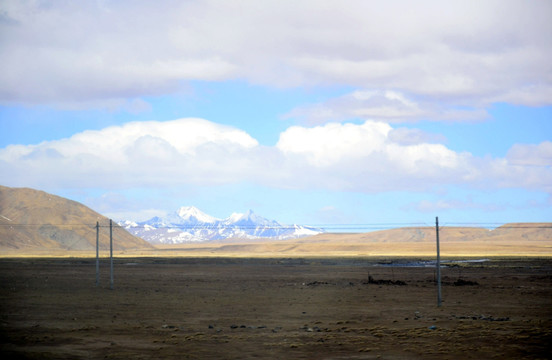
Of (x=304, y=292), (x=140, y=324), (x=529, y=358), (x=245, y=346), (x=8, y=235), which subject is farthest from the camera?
(x=8, y=235)

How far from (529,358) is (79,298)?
24.9 m

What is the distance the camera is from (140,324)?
23.7m

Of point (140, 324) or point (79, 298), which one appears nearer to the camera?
point (140, 324)

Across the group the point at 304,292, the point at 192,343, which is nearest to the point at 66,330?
the point at 192,343

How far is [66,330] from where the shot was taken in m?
22.2

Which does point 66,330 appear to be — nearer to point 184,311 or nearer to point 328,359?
point 184,311

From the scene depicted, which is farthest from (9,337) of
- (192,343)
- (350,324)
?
(350,324)

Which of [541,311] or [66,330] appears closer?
[66,330]

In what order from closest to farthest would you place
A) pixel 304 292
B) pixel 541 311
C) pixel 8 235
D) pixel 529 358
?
1. pixel 529 358
2. pixel 541 311
3. pixel 304 292
4. pixel 8 235

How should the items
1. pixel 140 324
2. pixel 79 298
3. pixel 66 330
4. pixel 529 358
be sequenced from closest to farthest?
pixel 529 358
pixel 66 330
pixel 140 324
pixel 79 298

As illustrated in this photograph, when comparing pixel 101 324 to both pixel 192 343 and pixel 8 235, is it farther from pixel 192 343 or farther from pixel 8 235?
pixel 8 235

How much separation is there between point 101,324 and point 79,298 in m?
11.3

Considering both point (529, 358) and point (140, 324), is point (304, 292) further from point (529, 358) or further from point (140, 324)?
point (529, 358)

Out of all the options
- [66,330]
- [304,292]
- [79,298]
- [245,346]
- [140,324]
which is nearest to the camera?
[245,346]
